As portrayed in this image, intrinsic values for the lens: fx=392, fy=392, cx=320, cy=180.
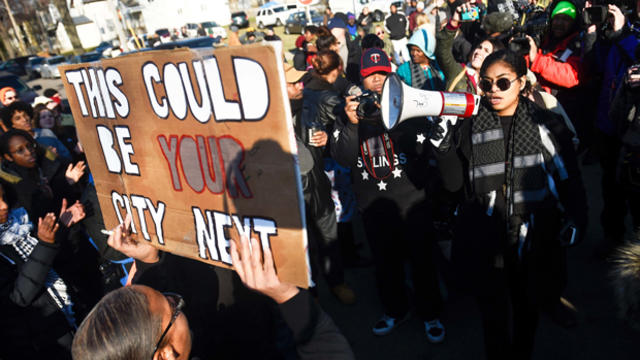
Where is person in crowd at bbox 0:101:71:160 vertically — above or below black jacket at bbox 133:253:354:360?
above

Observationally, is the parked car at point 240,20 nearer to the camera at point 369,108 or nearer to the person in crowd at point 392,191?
the person in crowd at point 392,191

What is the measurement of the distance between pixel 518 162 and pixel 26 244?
9.69 feet

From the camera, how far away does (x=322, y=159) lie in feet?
10.9

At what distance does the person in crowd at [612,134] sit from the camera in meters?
3.08

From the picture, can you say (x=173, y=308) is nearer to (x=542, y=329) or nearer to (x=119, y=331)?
(x=119, y=331)

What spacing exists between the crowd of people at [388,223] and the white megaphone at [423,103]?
172mm

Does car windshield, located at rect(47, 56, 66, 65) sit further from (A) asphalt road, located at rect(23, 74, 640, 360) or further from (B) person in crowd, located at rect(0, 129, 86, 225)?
(A) asphalt road, located at rect(23, 74, 640, 360)

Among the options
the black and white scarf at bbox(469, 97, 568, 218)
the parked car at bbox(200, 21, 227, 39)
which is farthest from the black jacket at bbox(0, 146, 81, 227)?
the parked car at bbox(200, 21, 227, 39)

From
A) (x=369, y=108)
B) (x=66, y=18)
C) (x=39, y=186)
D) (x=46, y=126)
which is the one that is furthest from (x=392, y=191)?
(x=66, y=18)

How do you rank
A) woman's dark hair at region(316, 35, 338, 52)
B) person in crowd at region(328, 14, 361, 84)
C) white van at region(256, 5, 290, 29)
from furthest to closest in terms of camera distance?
white van at region(256, 5, 290, 29) → person in crowd at region(328, 14, 361, 84) → woman's dark hair at region(316, 35, 338, 52)

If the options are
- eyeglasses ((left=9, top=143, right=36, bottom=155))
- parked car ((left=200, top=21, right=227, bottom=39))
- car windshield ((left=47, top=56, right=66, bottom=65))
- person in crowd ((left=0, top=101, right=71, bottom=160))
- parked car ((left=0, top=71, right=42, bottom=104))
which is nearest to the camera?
eyeglasses ((left=9, top=143, right=36, bottom=155))

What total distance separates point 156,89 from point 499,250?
1.98 m

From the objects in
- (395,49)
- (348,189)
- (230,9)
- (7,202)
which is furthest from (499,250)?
(230,9)

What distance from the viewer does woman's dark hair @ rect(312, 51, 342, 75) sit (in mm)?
3586
